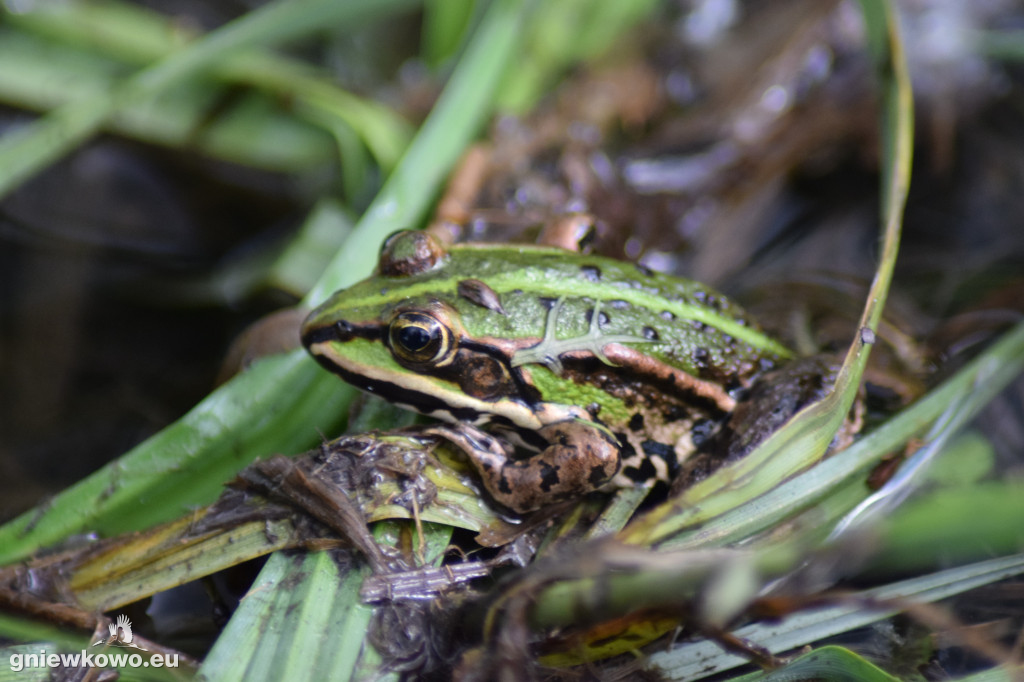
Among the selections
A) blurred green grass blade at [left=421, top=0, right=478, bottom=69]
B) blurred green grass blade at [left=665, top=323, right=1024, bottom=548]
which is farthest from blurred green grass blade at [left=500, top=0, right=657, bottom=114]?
blurred green grass blade at [left=665, top=323, right=1024, bottom=548]

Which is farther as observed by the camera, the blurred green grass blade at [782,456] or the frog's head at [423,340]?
the frog's head at [423,340]

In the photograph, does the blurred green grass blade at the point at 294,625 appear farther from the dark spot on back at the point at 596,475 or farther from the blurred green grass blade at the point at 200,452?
the dark spot on back at the point at 596,475

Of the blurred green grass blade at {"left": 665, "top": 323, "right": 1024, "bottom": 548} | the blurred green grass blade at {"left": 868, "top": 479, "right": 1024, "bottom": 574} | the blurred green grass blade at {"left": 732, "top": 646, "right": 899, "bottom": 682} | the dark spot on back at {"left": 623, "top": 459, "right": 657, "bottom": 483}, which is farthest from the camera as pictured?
the dark spot on back at {"left": 623, "top": 459, "right": 657, "bottom": 483}

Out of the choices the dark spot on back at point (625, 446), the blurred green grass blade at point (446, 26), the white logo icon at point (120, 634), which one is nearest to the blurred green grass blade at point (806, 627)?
the dark spot on back at point (625, 446)

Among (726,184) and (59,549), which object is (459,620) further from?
(726,184)

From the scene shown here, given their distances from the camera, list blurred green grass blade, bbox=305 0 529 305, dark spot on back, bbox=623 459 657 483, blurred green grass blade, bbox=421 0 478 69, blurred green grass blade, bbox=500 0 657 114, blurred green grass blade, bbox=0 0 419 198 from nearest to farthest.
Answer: dark spot on back, bbox=623 459 657 483 < blurred green grass blade, bbox=305 0 529 305 < blurred green grass blade, bbox=0 0 419 198 < blurred green grass blade, bbox=500 0 657 114 < blurred green grass blade, bbox=421 0 478 69

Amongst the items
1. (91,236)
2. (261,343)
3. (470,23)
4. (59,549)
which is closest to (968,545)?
(261,343)

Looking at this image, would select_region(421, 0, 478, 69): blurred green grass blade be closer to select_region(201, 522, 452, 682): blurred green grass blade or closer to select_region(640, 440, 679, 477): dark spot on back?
select_region(640, 440, 679, 477): dark spot on back
